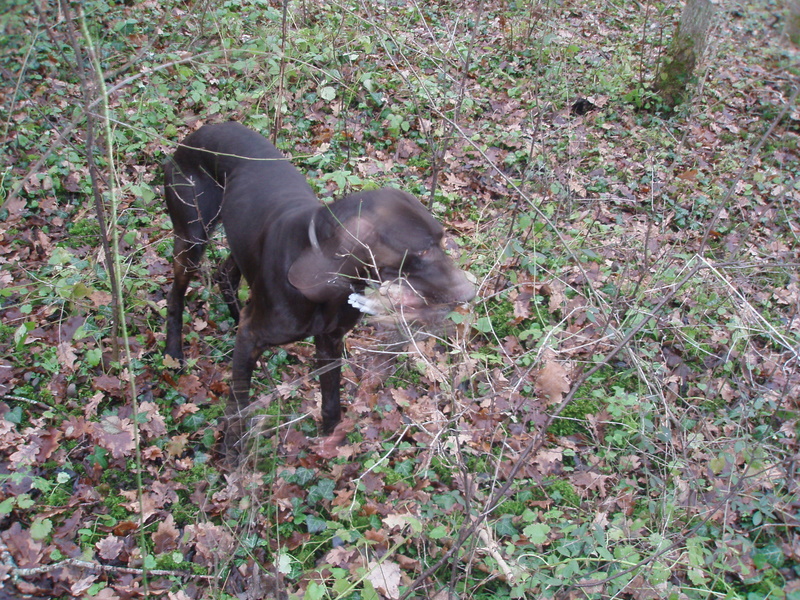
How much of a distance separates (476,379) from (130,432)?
2.29 m

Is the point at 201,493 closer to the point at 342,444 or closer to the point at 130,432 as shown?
the point at 130,432

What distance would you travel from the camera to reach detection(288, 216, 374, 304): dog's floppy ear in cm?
284

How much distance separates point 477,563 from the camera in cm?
323

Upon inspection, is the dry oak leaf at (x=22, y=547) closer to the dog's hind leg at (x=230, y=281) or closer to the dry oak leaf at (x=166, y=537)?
the dry oak leaf at (x=166, y=537)

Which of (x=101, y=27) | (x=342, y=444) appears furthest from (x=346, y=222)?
(x=101, y=27)

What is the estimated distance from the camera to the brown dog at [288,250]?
284 cm

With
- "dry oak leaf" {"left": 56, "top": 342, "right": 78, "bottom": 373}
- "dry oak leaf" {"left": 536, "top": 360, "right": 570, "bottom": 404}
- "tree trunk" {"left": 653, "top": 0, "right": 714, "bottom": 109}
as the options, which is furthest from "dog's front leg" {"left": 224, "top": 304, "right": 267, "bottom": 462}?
"tree trunk" {"left": 653, "top": 0, "right": 714, "bottom": 109}

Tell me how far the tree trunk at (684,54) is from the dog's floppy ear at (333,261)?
6.09 m

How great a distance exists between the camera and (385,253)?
2.82 metres

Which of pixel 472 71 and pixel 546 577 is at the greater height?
pixel 472 71

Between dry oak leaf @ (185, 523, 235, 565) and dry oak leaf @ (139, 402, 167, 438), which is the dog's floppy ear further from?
dry oak leaf @ (139, 402, 167, 438)

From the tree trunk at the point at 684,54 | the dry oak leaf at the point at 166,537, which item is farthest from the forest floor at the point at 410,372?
the tree trunk at the point at 684,54

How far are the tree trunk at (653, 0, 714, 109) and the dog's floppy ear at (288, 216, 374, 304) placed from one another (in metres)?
6.09

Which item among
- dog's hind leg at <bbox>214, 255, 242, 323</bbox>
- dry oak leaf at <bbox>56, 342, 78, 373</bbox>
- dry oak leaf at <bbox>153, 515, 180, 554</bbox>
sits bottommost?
dry oak leaf at <bbox>153, 515, 180, 554</bbox>
